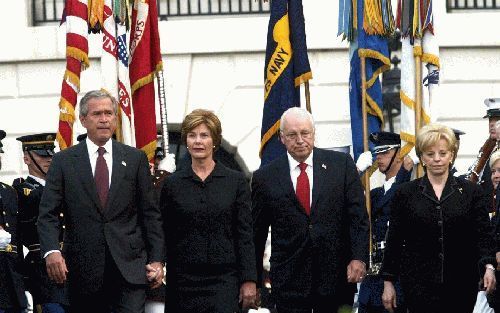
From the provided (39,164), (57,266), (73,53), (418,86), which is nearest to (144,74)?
(73,53)

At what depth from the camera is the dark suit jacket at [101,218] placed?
37.5 feet

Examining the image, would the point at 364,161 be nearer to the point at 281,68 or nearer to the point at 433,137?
the point at 281,68

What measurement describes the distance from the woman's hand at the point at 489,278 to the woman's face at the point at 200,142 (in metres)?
1.91

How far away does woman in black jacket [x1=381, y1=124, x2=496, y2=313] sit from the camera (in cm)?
1170

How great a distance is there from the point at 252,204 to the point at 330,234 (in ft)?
1.91

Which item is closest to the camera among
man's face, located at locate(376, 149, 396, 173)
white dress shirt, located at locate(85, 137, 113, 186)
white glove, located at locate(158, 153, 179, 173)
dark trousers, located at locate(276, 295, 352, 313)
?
white dress shirt, located at locate(85, 137, 113, 186)

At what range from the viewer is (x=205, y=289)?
38.4 feet

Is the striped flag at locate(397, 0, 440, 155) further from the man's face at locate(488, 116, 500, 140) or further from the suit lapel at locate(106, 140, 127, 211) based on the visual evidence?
the suit lapel at locate(106, 140, 127, 211)

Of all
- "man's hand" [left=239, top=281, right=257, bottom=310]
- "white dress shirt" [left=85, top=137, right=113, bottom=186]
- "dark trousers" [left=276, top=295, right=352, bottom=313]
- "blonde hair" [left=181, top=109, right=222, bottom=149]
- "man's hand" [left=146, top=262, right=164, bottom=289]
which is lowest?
"dark trousers" [left=276, top=295, right=352, bottom=313]

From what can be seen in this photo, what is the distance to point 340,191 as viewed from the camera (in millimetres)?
12094

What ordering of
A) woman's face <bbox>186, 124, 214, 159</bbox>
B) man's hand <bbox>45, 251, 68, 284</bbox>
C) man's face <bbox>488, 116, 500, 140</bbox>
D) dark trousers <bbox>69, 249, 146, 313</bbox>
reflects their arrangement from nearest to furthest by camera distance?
man's hand <bbox>45, 251, 68, 284</bbox>, dark trousers <bbox>69, 249, 146, 313</bbox>, woman's face <bbox>186, 124, 214, 159</bbox>, man's face <bbox>488, 116, 500, 140</bbox>

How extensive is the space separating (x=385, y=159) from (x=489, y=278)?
3.62 meters

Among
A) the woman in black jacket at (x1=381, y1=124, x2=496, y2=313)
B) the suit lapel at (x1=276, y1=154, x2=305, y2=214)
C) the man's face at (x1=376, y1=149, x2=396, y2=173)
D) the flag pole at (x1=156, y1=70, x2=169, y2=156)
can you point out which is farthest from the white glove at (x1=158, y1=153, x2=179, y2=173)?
the woman in black jacket at (x1=381, y1=124, x2=496, y2=313)

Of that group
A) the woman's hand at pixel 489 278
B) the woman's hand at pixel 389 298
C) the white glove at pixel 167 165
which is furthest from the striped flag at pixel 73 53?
the woman's hand at pixel 489 278
